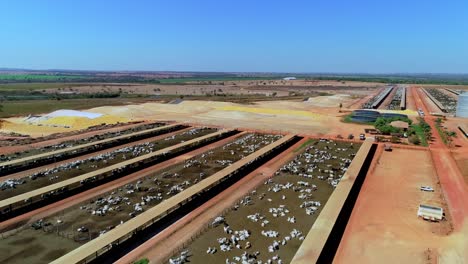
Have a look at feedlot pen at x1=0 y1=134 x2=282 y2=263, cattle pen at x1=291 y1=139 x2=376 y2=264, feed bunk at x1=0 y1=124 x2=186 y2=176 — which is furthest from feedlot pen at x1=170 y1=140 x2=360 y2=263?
feed bunk at x1=0 y1=124 x2=186 y2=176

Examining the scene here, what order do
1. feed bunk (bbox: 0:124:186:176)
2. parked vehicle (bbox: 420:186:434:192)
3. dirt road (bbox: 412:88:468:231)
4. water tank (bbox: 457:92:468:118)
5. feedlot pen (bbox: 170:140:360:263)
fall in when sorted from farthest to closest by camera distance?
water tank (bbox: 457:92:468:118) < feed bunk (bbox: 0:124:186:176) < parked vehicle (bbox: 420:186:434:192) < dirt road (bbox: 412:88:468:231) < feedlot pen (bbox: 170:140:360:263)

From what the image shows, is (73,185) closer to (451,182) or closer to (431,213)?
(431,213)

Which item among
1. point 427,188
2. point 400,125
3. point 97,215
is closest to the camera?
point 97,215

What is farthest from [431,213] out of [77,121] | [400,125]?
[77,121]

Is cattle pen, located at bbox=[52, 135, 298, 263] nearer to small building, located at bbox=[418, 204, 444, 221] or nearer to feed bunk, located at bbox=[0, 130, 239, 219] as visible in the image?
feed bunk, located at bbox=[0, 130, 239, 219]

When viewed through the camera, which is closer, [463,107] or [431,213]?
[431,213]

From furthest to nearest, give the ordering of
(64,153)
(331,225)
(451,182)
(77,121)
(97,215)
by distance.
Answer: (77,121), (64,153), (451,182), (97,215), (331,225)

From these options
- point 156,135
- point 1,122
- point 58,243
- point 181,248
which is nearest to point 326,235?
point 181,248

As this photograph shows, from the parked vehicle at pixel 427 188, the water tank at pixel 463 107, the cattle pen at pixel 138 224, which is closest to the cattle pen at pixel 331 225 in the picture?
the parked vehicle at pixel 427 188

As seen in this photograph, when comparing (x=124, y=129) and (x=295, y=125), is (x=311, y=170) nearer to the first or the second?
(x=295, y=125)
